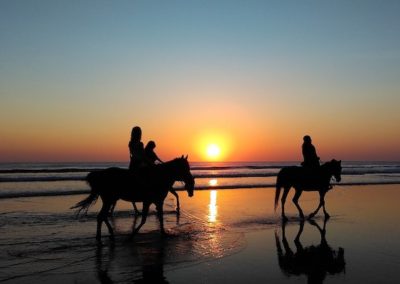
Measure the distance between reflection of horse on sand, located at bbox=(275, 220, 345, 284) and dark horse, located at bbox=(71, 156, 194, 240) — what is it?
2904 millimetres

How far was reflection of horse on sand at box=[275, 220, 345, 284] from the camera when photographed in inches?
258

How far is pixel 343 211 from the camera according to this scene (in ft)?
45.8

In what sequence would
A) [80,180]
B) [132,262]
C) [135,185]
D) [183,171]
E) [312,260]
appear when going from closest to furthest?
[132,262], [312,260], [135,185], [183,171], [80,180]

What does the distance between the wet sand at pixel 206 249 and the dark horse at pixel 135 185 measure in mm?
776

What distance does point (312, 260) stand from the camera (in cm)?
732

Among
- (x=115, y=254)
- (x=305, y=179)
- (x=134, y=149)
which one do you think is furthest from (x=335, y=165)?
(x=115, y=254)

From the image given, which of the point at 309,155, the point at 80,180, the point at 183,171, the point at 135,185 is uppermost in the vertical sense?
the point at 309,155

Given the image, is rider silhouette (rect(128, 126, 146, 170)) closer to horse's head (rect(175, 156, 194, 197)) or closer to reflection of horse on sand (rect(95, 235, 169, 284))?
horse's head (rect(175, 156, 194, 197))

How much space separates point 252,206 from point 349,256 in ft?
25.6

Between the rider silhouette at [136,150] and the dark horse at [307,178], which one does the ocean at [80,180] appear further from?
the rider silhouette at [136,150]

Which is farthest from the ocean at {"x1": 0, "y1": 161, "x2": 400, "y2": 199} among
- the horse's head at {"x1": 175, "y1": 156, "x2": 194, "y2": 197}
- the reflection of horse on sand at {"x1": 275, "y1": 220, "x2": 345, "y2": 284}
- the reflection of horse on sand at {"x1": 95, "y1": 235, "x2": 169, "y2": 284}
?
the reflection of horse on sand at {"x1": 275, "y1": 220, "x2": 345, "y2": 284}

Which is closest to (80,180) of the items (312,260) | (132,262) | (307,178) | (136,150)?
(307,178)

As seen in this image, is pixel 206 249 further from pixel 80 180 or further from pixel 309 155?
pixel 80 180

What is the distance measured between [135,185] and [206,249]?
2420mm
